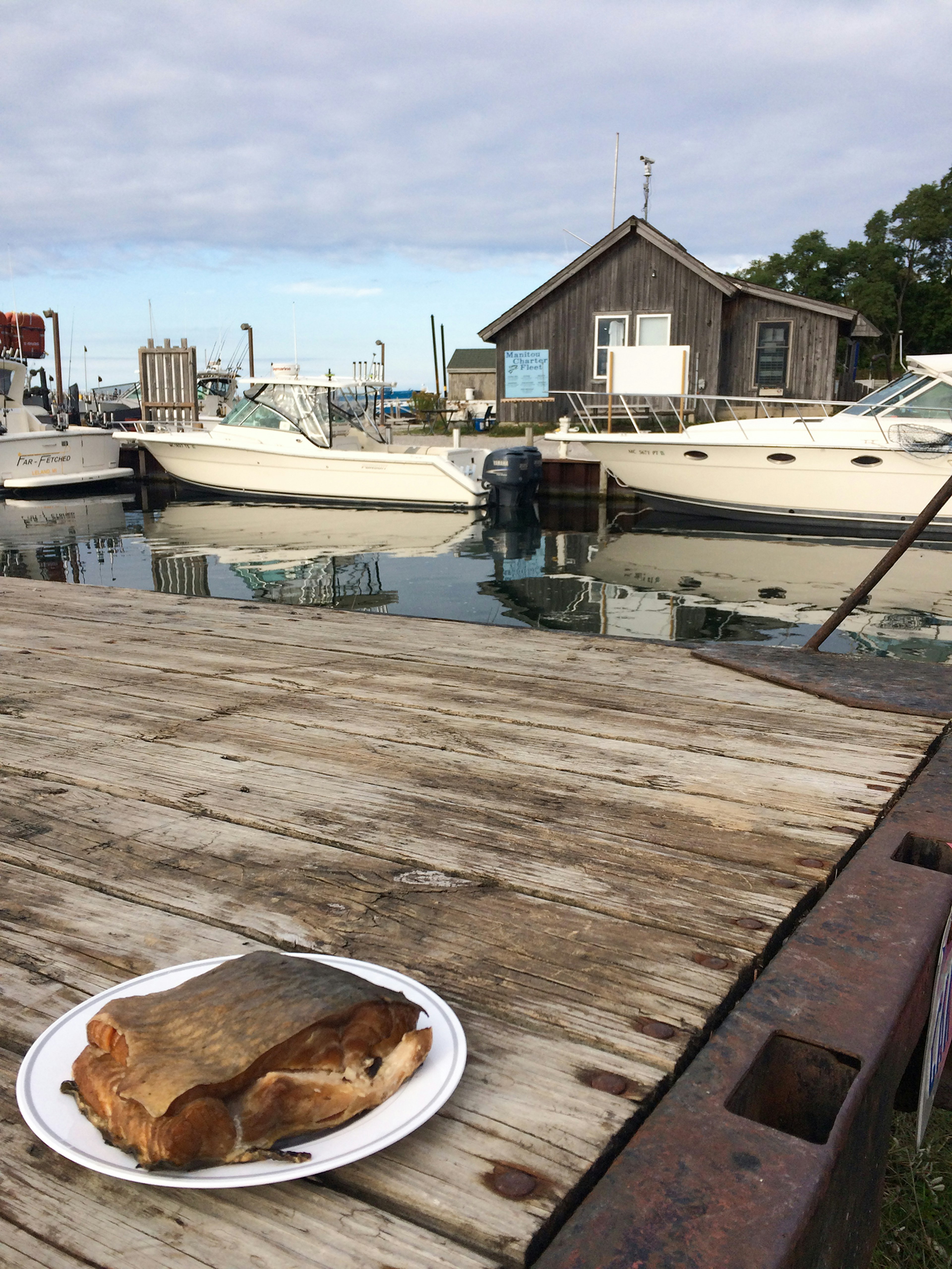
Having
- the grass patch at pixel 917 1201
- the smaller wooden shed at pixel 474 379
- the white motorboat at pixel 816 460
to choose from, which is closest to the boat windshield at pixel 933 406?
the white motorboat at pixel 816 460

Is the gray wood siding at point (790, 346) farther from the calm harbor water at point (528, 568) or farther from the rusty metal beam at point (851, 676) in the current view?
the rusty metal beam at point (851, 676)

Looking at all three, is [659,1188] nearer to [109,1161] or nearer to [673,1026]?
[673,1026]

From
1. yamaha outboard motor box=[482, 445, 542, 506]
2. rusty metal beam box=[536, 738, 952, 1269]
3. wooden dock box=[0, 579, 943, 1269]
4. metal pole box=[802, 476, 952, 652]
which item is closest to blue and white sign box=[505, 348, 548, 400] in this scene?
yamaha outboard motor box=[482, 445, 542, 506]

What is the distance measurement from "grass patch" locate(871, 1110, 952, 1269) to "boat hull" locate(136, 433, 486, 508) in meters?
13.6

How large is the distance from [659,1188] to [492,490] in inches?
588

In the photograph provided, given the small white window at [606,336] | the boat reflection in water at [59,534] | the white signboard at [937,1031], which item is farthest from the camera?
the small white window at [606,336]

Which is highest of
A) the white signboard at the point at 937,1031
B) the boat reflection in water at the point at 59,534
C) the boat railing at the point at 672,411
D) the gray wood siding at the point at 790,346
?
the gray wood siding at the point at 790,346

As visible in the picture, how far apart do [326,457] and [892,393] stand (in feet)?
28.9

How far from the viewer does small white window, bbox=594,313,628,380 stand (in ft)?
70.5

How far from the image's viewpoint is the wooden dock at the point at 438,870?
91 cm

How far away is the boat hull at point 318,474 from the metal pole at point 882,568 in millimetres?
12382

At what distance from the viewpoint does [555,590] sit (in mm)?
10461

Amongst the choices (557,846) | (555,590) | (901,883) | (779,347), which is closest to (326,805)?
(557,846)

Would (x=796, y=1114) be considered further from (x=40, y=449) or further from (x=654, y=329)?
(x=654, y=329)
